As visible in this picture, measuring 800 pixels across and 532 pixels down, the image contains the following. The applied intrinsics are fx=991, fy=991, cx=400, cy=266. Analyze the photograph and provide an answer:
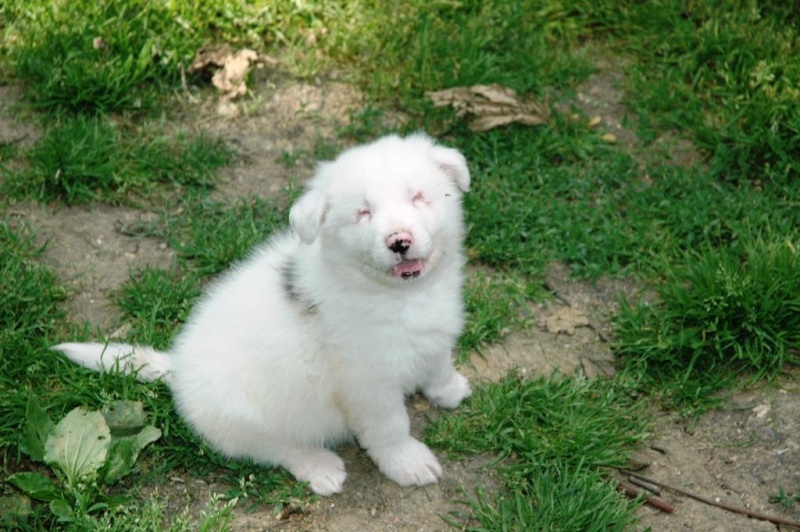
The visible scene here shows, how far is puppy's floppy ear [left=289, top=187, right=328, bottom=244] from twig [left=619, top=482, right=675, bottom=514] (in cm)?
185

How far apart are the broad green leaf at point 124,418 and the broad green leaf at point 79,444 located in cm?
13

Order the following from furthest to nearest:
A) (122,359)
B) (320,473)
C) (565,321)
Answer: (565,321)
(122,359)
(320,473)

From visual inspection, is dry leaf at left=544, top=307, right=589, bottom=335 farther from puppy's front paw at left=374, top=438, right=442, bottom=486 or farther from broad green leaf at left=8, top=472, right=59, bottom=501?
broad green leaf at left=8, top=472, right=59, bottom=501

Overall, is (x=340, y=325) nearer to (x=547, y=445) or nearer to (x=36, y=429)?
(x=547, y=445)

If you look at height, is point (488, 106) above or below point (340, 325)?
above

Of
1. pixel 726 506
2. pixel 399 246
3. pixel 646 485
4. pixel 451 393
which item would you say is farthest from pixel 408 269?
pixel 726 506

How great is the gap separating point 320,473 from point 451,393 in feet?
2.57

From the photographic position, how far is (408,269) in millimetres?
3936

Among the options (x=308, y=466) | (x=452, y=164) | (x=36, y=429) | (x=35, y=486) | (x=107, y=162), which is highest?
(x=452, y=164)

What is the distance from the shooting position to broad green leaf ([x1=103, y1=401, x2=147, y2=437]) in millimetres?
4578

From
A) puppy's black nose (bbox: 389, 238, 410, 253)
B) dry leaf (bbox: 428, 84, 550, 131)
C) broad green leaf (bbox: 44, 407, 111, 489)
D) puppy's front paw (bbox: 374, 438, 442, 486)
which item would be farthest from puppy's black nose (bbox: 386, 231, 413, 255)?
dry leaf (bbox: 428, 84, 550, 131)

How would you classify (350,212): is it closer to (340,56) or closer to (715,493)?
(715,493)

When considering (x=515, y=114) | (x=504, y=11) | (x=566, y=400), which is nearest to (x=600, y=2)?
(x=504, y=11)

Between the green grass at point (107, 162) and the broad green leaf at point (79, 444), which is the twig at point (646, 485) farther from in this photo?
the green grass at point (107, 162)
